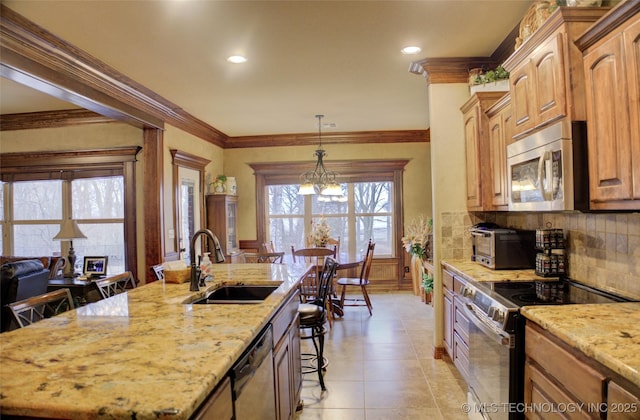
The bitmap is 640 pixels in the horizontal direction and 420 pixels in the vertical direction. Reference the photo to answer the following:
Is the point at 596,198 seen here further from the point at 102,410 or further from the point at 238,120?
the point at 238,120

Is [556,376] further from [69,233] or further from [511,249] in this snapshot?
[69,233]

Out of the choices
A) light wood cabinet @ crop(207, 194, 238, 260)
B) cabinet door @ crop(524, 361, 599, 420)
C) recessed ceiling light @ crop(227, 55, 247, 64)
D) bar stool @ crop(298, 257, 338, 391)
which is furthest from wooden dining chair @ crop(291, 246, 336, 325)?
cabinet door @ crop(524, 361, 599, 420)

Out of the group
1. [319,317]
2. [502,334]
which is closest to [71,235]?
[319,317]

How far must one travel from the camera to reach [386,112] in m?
5.00

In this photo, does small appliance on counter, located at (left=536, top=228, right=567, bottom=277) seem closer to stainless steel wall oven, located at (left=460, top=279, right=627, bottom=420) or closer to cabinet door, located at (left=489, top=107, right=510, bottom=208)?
stainless steel wall oven, located at (left=460, top=279, right=627, bottom=420)

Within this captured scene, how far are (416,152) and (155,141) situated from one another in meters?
4.11

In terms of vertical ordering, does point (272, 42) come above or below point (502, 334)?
above

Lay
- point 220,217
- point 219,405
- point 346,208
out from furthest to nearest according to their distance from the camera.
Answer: point 346,208, point 220,217, point 219,405

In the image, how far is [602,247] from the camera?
83.1 inches

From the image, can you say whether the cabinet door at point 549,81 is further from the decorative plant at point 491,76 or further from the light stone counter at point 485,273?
the light stone counter at point 485,273

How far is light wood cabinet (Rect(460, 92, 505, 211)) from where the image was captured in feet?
9.80

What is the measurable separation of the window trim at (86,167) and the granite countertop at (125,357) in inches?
110

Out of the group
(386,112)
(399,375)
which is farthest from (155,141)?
(399,375)

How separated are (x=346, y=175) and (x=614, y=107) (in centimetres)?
497
